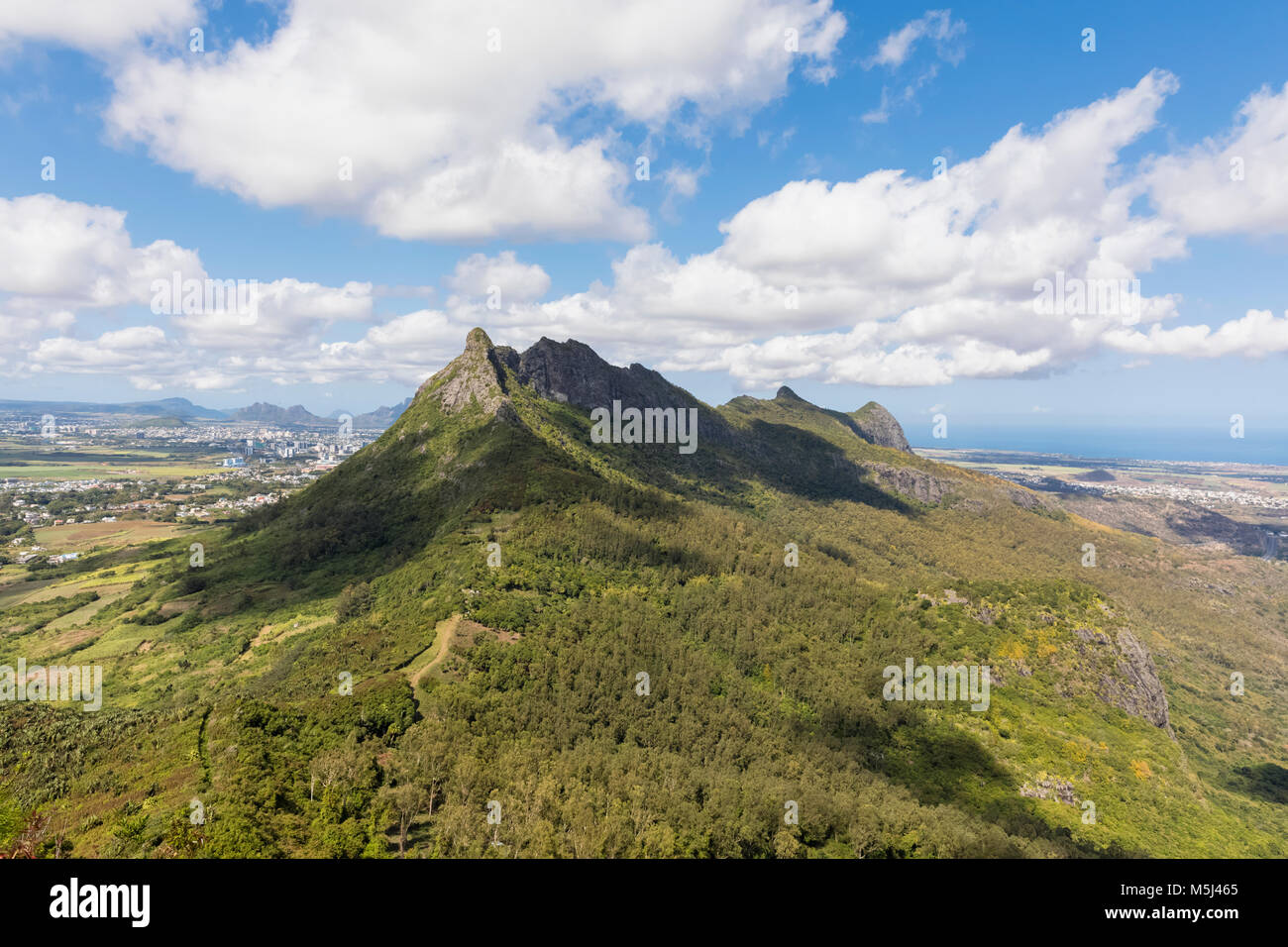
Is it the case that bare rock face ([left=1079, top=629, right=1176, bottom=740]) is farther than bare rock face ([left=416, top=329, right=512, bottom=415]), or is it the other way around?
bare rock face ([left=416, top=329, right=512, bottom=415])

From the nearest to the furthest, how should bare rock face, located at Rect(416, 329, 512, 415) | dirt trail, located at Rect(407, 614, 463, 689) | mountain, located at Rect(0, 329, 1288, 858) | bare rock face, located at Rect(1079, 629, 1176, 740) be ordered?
mountain, located at Rect(0, 329, 1288, 858)
dirt trail, located at Rect(407, 614, 463, 689)
bare rock face, located at Rect(1079, 629, 1176, 740)
bare rock face, located at Rect(416, 329, 512, 415)

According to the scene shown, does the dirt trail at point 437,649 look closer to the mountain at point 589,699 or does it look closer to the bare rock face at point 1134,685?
the mountain at point 589,699

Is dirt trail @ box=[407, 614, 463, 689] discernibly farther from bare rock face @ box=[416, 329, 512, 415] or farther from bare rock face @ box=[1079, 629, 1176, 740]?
bare rock face @ box=[1079, 629, 1176, 740]

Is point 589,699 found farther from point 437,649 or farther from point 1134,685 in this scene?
point 1134,685

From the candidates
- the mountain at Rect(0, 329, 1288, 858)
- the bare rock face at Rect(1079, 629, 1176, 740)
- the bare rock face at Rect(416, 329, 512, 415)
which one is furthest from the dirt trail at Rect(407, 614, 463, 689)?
the bare rock face at Rect(1079, 629, 1176, 740)

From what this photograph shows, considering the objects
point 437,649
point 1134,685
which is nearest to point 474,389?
point 437,649

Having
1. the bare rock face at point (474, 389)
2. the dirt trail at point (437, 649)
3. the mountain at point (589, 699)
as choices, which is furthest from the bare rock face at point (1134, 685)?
the bare rock face at point (474, 389)

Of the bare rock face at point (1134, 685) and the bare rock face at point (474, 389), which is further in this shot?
the bare rock face at point (474, 389)
